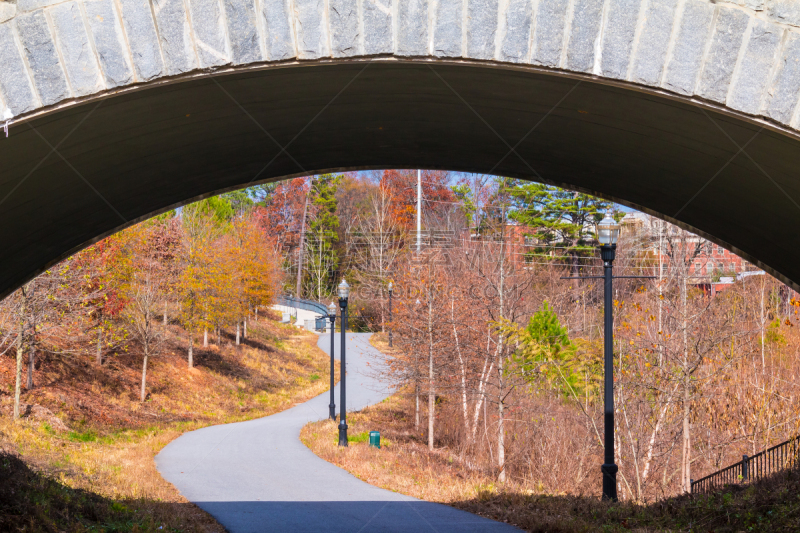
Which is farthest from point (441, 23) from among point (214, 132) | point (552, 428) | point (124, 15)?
point (552, 428)

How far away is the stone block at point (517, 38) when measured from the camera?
2502 mm

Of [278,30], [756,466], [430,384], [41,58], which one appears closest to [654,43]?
[278,30]

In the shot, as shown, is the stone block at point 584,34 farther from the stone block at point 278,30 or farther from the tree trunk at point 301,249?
the tree trunk at point 301,249

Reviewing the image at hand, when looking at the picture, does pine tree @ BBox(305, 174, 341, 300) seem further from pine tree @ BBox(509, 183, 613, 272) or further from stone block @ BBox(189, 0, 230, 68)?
stone block @ BBox(189, 0, 230, 68)

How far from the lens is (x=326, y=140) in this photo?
4.70 metres

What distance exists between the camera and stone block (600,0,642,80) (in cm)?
247

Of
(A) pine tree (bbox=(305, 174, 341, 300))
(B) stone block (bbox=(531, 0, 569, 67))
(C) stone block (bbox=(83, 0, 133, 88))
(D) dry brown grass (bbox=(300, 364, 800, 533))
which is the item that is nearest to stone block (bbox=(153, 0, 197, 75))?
(C) stone block (bbox=(83, 0, 133, 88))

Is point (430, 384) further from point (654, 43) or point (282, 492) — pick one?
point (654, 43)

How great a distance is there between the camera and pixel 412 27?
8.31 feet

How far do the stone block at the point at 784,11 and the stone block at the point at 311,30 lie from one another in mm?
1730

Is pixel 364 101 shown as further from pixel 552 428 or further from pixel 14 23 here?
pixel 552 428

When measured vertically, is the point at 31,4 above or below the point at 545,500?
above

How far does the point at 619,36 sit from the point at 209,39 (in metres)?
1.61

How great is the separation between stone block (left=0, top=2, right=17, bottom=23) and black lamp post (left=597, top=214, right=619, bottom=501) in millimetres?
8212
